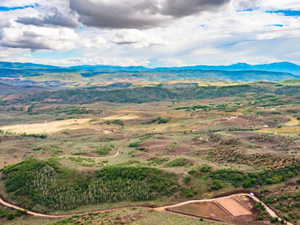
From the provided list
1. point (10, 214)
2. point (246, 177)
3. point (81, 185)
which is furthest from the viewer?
point (81, 185)

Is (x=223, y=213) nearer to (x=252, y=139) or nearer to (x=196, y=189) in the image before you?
(x=196, y=189)

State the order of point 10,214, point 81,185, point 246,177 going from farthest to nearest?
1. point 81,185
2. point 246,177
3. point 10,214

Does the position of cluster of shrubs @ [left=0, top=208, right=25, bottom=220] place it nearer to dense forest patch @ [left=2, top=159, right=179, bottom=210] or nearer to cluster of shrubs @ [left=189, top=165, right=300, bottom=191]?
dense forest patch @ [left=2, top=159, right=179, bottom=210]

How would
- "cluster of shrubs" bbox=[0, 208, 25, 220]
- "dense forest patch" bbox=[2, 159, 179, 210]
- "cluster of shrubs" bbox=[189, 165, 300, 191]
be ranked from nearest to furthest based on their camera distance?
"cluster of shrubs" bbox=[0, 208, 25, 220] < "cluster of shrubs" bbox=[189, 165, 300, 191] < "dense forest patch" bbox=[2, 159, 179, 210]

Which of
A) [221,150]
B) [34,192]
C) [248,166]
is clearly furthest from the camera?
[221,150]

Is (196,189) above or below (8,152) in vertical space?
above

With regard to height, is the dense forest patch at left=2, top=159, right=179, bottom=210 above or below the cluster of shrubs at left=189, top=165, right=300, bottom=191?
below

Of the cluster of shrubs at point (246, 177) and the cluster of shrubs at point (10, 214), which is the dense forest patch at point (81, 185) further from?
the cluster of shrubs at point (246, 177)

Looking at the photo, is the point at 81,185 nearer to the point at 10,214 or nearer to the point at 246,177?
the point at 10,214

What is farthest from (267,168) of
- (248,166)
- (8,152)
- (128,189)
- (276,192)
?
(8,152)

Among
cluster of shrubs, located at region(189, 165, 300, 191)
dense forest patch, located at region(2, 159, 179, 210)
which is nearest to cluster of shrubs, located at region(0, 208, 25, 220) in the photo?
dense forest patch, located at region(2, 159, 179, 210)

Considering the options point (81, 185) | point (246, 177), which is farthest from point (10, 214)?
point (246, 177)
